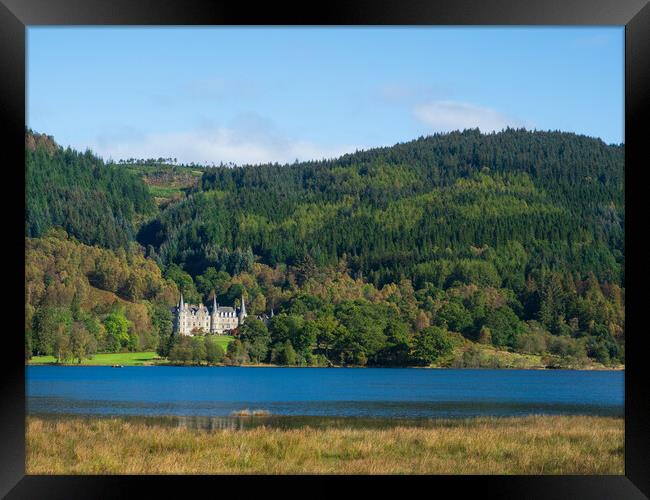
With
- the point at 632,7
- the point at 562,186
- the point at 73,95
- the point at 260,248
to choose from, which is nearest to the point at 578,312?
the point at 562,186

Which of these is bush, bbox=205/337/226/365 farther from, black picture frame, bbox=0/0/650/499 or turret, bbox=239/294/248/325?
black picture frame, bbox=0/0/650/499

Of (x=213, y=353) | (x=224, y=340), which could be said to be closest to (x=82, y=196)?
(x=224, y=340)

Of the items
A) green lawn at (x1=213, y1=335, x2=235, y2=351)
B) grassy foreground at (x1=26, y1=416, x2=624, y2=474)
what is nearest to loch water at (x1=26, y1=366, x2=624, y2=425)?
green lawn at (x1=213, y1=335, x2=235, y2=351)

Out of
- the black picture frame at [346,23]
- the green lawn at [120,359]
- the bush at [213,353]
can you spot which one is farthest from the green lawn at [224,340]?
the black picture frame at [346,23]

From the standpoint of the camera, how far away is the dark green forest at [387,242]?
5184 cm

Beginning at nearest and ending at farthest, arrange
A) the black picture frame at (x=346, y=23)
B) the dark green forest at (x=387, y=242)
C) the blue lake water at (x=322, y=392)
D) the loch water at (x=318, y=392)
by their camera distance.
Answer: the black picture frame at (x=346, y=23) < the loch water at (x=318, y=392) < the blue lake water at (x=322, y=392) < the dark green forest at (x=387, y=242)

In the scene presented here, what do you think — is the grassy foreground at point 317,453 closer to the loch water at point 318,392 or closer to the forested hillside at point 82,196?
the loch water at point 318,392

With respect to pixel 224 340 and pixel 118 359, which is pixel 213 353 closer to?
pixel 224 340

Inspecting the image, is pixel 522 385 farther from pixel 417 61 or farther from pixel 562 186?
pixel 417 61

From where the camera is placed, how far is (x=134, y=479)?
534 centimetres

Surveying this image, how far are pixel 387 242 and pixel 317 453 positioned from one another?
2080 inches

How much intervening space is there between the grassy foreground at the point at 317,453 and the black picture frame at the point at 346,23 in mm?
1975

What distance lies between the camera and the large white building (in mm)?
54750

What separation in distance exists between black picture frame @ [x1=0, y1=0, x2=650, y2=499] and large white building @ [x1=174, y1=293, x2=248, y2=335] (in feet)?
161
